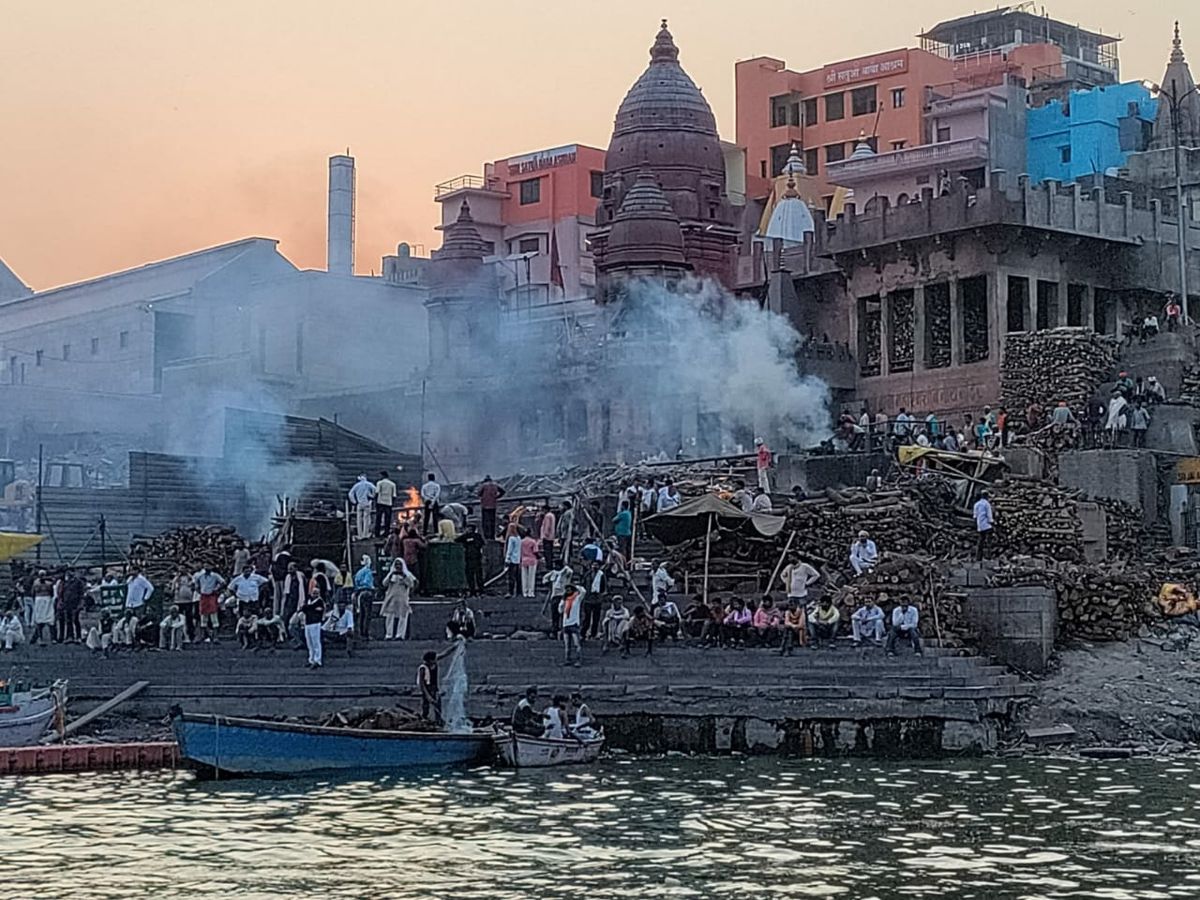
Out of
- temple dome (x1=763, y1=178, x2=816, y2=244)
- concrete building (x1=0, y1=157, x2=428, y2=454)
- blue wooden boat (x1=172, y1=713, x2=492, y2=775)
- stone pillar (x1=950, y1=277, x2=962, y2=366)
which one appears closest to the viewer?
blue wooden boat (x1=172, y1=713, x2=492, y2=775)

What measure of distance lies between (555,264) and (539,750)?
164ft

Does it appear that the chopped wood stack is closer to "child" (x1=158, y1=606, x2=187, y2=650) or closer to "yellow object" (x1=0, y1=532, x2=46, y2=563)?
"child" (x1=158, y1=606, x2=187, y2=650)

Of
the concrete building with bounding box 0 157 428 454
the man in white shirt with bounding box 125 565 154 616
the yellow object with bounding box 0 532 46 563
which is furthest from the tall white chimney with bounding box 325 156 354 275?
the man in white shirt with bounding box 125 565 154 616

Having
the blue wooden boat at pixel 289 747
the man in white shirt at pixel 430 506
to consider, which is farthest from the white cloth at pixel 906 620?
the man in white shirt at pixel 430 506

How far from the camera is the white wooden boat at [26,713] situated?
83.5 ft

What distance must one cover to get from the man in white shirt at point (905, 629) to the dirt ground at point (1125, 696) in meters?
1.59

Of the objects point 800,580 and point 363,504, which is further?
point 363,504

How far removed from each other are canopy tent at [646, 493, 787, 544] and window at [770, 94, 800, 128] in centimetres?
5177

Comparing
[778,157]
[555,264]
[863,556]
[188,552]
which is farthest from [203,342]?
[863,556]

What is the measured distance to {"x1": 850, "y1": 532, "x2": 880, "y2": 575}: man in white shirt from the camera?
90.6ft

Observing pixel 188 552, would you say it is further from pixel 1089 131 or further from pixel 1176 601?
pixel 1089 131

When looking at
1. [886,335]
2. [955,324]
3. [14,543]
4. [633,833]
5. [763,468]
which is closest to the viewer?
[633,833]

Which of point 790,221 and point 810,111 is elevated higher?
point 810,111

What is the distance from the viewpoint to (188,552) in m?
35.2
